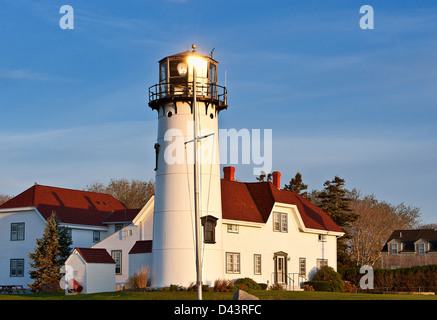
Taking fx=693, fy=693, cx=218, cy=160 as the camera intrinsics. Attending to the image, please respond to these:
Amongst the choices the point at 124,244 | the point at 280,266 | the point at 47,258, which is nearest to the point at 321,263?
the point at 280,266

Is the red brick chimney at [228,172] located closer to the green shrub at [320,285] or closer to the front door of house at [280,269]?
the front door of house at [280,269]

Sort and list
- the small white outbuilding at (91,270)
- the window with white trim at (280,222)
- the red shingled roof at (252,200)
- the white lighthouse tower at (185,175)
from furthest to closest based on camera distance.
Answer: the window with white trim at (280,222)
the red shingled roof at (252,200)
the small white outbuilding at (91,270)
the white lighthouse tower at (185,175)

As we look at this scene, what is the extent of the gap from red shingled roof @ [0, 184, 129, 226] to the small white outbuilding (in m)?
8.56

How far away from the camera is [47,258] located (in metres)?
44.8

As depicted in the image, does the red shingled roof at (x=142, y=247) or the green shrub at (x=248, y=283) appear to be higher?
the red shingled roof at (x=142, y=247)

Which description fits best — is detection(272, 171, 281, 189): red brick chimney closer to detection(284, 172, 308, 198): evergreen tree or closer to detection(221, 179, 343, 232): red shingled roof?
detection(221, 179, 343, 232): red shingled roof

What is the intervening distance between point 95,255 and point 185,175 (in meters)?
8.96

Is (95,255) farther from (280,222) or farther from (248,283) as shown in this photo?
(280,222)

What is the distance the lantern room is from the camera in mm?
37844

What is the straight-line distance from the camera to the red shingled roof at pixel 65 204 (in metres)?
50.8

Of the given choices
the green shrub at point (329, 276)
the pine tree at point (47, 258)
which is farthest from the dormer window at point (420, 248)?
the pine tree at point (47, 258)

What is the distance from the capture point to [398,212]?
87.9 meters
